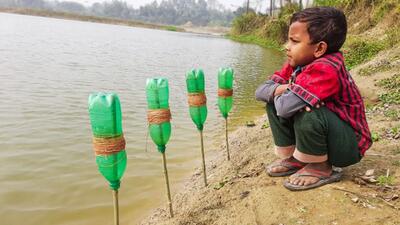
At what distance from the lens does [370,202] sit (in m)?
2.44

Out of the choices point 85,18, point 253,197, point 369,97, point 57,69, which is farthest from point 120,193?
point 85,18

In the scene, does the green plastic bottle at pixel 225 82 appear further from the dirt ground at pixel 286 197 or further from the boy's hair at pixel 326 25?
the boy's hair at pixel 326 25

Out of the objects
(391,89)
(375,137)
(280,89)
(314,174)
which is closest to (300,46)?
(280,89)

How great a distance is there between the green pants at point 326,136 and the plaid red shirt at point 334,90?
67mm

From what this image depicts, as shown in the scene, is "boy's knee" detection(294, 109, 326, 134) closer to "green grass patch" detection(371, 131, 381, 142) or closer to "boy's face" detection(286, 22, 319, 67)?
"boy's face" detection(286, 22, 319, 67)

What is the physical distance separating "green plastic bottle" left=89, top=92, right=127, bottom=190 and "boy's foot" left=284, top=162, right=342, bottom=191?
4.16 ft

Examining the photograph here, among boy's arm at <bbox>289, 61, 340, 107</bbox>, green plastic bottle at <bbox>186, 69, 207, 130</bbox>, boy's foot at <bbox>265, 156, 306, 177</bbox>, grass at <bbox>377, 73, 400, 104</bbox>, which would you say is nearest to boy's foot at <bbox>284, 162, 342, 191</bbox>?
boy's foot at <bbox>265, 156, 306, 177</bbox>

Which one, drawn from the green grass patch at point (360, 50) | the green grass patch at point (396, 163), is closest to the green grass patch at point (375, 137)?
the green grass patch at point (396, 163)

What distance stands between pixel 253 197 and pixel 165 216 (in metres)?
0.95

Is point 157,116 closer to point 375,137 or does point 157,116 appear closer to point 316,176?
point 316,176

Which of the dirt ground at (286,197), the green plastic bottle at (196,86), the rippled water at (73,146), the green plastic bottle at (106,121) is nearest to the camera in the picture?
the green plastic bottle at (106,121)

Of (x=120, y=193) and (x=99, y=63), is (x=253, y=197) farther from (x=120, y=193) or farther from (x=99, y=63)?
(x=99, y=63)

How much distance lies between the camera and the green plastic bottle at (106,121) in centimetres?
216

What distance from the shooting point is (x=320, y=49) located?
8.41ft
